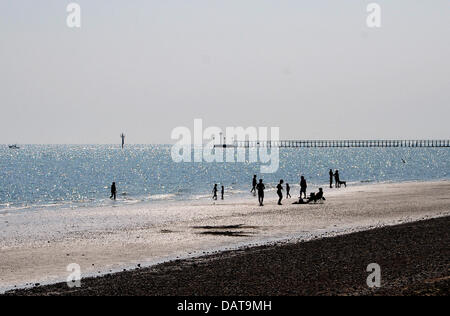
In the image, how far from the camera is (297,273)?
1630cm

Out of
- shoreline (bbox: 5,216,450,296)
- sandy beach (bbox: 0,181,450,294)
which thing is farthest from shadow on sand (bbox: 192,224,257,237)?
shoreline (bbox: 5,216,450,296)

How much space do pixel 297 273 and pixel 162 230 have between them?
1416cm

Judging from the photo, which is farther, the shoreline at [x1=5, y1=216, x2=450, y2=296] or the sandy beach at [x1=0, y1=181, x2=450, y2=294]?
the sandy beach at [x1=0, y1=181, x2=450, y2=294]

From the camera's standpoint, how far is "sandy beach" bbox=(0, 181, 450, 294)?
20.6 m

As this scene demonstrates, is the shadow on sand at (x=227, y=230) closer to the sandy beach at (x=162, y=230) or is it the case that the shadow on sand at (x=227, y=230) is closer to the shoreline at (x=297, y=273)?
the sandy beach at (x=162, y=230)

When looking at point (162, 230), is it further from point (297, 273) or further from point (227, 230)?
point (297, 273)

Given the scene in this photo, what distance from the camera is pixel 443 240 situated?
69.8 feet

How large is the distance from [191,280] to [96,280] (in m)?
2.58

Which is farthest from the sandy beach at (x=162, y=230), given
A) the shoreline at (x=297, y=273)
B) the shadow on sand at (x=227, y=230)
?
the shoreline at (x=297, y=273)

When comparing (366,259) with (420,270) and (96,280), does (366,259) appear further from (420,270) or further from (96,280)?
(96,280)

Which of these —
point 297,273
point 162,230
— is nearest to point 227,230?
point 162,230

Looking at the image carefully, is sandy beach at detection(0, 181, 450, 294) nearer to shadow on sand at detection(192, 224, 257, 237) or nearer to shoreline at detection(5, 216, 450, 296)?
shadow on sand at detection(192, 224, 257, 237)

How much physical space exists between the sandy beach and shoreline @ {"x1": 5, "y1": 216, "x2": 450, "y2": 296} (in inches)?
69.6
